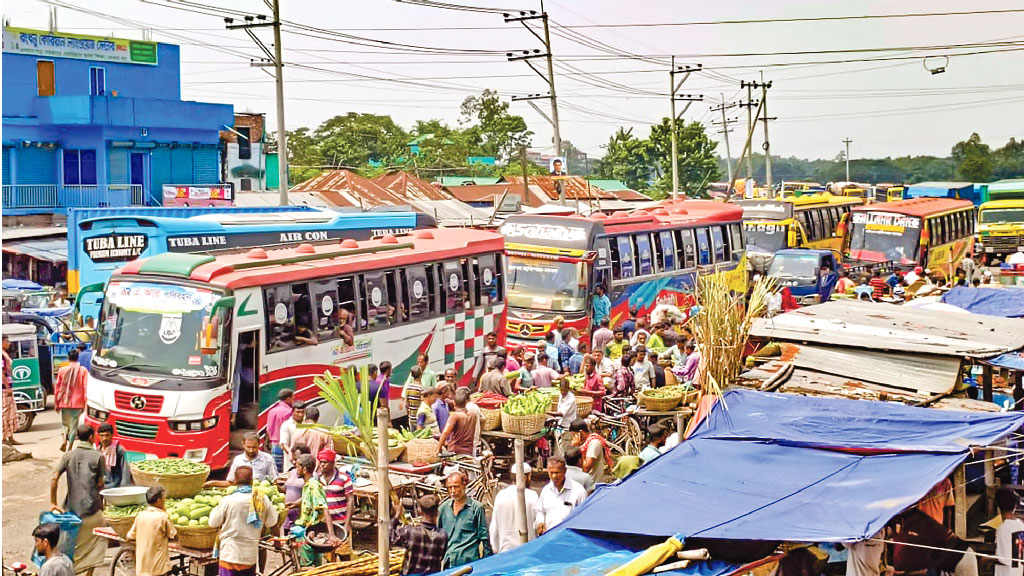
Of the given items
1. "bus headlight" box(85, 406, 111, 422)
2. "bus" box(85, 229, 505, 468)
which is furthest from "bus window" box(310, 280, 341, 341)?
"bus headlight" box(85, 406, 111, 422)

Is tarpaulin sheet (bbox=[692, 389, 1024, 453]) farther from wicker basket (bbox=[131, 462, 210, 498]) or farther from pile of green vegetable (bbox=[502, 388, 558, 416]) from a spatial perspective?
wicker basket (bbox=[131, 462, 210, 498])

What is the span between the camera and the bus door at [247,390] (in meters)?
14.1

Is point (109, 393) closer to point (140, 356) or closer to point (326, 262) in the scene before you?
point (140, 356)

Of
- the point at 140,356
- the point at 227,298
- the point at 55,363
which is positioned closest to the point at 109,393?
the point at 140,356

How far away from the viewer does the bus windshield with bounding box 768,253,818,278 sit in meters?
30.3

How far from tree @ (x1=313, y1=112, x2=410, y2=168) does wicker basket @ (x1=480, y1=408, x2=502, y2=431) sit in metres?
66.6

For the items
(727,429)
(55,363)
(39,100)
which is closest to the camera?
(727,429)

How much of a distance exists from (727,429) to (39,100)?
34128mm

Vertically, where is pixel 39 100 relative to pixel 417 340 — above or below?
above

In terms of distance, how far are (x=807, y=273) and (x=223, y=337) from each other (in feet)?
66.2

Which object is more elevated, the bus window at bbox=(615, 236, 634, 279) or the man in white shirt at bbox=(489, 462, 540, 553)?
the bus window at bbox=(615, 236, 634, 279)

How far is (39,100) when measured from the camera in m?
38.1

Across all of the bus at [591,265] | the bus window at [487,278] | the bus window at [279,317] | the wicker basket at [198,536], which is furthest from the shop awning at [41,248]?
the wicker basket at [198,536]

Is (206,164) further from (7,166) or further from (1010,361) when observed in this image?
(1010,361)
